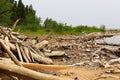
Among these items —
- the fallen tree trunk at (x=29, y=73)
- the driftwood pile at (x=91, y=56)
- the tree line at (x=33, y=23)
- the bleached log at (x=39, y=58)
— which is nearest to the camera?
the fallen tree trunk at (x=29, y=73)

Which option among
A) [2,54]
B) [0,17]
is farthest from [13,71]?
[0,17]

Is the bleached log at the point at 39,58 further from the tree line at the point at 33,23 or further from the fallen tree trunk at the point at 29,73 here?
the tree line at the point at 33,23

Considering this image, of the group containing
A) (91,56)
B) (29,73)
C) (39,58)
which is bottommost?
(91,56)

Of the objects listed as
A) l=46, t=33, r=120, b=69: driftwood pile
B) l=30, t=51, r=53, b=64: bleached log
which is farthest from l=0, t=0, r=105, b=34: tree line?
l=30, t=51, r=53, b=64: bleached log

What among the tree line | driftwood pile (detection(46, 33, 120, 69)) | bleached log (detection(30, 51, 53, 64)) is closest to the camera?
bleached log (detection(30, 51, 53, 64))

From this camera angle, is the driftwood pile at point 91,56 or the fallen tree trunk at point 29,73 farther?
the driftwood pile at point 91,56

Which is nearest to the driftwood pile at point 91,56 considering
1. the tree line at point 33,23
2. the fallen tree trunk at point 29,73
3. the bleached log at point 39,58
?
the bleached log at point 39,58

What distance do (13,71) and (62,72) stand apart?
13.1ft

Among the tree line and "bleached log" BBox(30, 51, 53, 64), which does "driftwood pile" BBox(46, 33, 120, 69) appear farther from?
the tree line

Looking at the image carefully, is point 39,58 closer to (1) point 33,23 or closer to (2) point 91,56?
(2) point 91,56

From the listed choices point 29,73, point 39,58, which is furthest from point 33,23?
point 29,73

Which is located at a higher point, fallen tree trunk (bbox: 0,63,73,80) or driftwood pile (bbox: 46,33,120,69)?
fallen tree trunk (bbox: 0,63,73,80)

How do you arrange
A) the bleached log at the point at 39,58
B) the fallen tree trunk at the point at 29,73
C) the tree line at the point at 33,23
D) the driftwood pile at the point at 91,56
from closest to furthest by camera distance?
the fallen tree trunk at the point at 29,73 → the bleached log at the point at 39,58 → the driftwood pile at the point at 91,56 → the tree line at the point at 33,23

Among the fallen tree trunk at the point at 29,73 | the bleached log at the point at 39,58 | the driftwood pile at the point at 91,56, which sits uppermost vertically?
the fallen tree trunk at the point at 29,73
